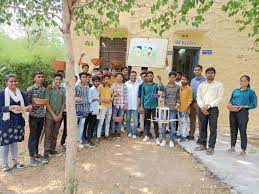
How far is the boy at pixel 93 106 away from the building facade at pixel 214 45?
354cm

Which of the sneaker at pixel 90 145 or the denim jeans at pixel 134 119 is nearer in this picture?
the sneaker at pixel 90 145

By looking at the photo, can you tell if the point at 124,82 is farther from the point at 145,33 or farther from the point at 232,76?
the point at 232,76

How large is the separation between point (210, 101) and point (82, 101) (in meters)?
2.47

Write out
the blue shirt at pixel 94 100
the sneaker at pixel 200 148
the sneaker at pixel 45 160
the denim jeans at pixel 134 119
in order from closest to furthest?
1. the sneaker at pixel 45 160
2. the sneaker at pixel 200 148
3. the blue shirt at pixel 94 100
4. the denim jeans at pixel 134 119

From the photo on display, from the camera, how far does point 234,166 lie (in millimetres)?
6621

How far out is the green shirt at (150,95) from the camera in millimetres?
8211

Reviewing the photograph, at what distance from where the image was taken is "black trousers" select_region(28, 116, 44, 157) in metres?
6.84

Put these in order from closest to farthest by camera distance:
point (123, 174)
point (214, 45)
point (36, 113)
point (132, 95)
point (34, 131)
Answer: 1. point (123, 174)
2. point (36, 113)
3. point (34, 131)
4. point (132, 95)
5. point (214, 45)

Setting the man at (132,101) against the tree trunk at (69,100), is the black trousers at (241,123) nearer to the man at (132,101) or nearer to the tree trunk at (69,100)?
the man at (132,101)

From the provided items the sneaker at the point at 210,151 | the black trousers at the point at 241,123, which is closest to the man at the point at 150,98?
the sneaker at the point at 210,151

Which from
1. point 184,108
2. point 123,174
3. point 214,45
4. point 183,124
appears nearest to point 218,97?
point 184,108

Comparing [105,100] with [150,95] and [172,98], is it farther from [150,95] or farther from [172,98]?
[172,98]

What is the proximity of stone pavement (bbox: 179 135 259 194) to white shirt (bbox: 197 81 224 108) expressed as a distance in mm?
957

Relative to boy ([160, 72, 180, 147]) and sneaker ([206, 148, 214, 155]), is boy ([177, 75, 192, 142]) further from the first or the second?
sneaker ([206, 148, 214, 155])
